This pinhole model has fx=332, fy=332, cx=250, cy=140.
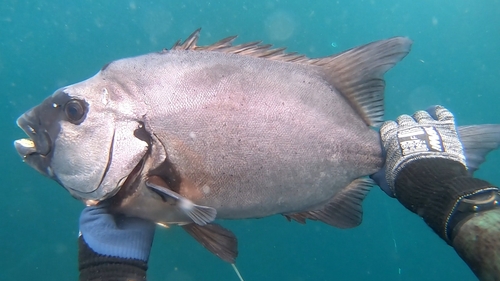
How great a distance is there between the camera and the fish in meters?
2.08

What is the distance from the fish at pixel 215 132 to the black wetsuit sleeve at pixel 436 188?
354mm

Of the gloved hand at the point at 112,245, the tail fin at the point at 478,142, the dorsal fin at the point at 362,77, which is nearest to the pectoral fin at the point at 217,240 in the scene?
the gloved hand at the point at 112,245

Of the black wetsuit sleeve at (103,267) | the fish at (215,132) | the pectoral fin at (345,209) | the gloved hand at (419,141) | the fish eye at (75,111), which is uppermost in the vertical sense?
the fish eye at (75,111)

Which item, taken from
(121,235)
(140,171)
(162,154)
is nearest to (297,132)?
(162,154)

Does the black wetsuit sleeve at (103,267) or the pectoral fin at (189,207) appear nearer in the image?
the pectoral fin at (189,207)

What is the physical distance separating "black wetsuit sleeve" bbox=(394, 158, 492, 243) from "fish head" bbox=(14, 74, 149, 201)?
1.75 m

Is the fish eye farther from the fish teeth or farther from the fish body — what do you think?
the fish teeth

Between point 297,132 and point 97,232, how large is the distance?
151cm

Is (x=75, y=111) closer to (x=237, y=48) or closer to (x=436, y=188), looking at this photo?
(x=237, y=48)

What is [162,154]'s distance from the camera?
2152mm

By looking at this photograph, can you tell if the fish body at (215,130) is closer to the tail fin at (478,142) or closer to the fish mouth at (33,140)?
the fish mouth at (33,140)

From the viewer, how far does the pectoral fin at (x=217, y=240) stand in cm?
242

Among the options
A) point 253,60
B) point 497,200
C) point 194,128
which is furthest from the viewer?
point 253,60

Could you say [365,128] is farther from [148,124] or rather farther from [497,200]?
[148,124]
